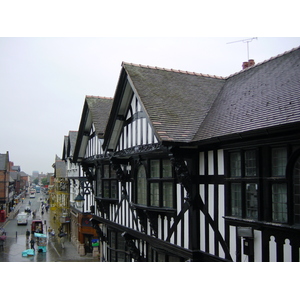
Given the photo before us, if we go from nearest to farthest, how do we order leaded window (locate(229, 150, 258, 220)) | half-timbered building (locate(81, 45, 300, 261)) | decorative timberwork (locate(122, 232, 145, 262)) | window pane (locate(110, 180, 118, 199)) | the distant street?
Result: half-timbered building (locate(81, 45, 300, 261)) → leaded window (locate(229, 150, 258, 220)) → decorative timberwork (locate(122, 232, 145, 262)) → window pane (locate(110, 180, 118, 199)) → the distant street

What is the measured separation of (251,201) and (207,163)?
1423mm

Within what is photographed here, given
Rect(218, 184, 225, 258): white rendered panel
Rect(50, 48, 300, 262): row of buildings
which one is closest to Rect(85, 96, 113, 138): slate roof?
Rect(50, 48, 300, 262): row of buildings

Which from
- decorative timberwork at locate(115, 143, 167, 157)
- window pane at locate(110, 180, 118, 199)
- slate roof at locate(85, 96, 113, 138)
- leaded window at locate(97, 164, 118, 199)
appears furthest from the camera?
slate roof at locate(85, 96, 113, 138)

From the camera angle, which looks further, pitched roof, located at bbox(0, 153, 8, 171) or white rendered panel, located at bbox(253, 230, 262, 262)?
pitched roof, located at bbox(0, 153, 8, 171)

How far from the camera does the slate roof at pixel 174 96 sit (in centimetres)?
753

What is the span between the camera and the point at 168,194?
8.21 meters

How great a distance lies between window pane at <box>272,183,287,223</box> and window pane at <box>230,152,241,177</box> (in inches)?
33.5

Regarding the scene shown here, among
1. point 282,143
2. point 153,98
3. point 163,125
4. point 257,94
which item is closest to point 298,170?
point 282,143

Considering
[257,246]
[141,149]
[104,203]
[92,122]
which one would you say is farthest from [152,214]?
[92,122]

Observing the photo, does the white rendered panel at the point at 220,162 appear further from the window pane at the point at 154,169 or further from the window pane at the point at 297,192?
the window pane at the point at 154,169

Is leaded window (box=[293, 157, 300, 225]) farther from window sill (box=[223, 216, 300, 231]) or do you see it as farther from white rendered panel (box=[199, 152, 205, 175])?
white rendered panel (box=[199, 152, 205, 175])

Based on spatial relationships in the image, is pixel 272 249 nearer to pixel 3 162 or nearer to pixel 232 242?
pixel 232 242

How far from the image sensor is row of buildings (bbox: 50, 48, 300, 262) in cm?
547

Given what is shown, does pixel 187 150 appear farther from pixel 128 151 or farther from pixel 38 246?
pixel 38 246
